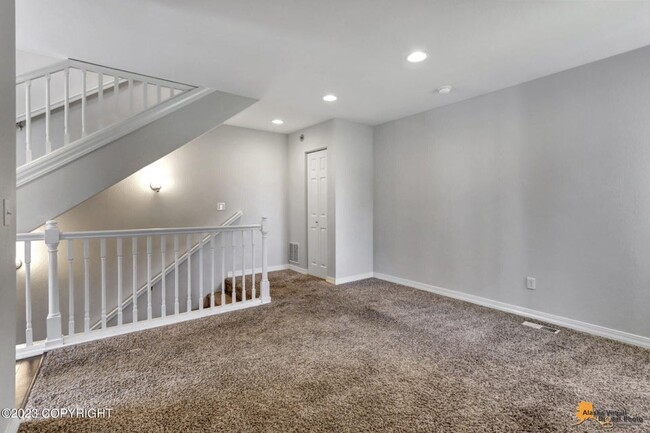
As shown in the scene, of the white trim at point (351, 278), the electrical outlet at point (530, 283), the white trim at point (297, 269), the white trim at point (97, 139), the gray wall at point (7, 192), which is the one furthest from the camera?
the white trim at point (297, 269)

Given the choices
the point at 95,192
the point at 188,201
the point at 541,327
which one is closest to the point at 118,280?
the point at 95,192

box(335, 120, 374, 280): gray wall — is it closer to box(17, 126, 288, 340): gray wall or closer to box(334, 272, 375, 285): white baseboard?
box(334, 272, 375, 285): white baseboard

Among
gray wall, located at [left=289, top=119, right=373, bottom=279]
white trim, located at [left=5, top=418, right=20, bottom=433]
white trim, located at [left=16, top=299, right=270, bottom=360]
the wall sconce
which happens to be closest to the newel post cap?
white trim, located at [left=16, top=299, right=270, bottom=360]

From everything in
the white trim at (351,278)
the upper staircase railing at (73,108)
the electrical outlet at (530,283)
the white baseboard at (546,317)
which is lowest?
the white baseboard at (546,317)

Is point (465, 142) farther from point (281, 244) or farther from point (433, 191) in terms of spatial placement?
point (281, 244)

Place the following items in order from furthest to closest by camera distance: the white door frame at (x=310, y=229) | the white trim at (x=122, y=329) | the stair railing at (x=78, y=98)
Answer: the white door frame at (x=310, y=229) → the stair railing at (x=78, y=98) → the white trim at (x=122, y=329)

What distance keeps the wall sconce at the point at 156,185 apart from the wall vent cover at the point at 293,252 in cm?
235

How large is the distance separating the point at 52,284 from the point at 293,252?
3512mm

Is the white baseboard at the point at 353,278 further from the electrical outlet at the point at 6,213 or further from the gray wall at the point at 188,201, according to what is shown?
the electrical outlet at the point at 6,213

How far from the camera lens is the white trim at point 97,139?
8.29ft

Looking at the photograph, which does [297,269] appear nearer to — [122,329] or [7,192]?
[122,329]

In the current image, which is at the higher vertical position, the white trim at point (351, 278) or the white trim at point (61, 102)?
the white trim at point (61, 102)

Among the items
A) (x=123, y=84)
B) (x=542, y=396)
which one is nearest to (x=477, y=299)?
(x=542, y=396)

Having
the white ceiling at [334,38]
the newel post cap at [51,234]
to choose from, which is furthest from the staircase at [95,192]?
the white ceiling at [334,38]
